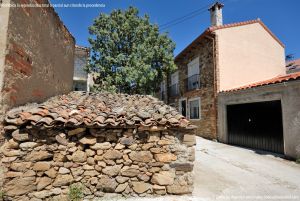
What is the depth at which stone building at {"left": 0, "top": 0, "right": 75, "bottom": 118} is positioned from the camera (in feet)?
11.5

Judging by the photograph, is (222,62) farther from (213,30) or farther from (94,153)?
(94,153)

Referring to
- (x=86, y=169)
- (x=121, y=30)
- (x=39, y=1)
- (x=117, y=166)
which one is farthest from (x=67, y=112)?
(x=121, y=30)

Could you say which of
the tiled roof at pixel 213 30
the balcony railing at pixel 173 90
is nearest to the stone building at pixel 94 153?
the tiled roof at pixel 213 30

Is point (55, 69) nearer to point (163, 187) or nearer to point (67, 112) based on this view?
point (67, 112)

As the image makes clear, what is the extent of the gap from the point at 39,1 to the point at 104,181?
4.53 meters

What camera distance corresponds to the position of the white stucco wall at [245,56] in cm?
1214

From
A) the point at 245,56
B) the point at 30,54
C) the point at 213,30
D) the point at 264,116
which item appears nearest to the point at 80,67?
the point at 213,30

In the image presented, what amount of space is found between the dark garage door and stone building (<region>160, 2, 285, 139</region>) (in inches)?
50.9

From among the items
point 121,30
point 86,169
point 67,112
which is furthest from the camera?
point 121,30

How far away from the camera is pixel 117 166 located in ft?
12.9

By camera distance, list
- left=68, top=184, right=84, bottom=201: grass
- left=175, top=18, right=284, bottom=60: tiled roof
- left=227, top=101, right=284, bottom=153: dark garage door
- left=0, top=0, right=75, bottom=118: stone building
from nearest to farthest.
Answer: left=0, top=0, right=75, bottom=118: stone building → left=68, top=184, right=84, bottom=201: grass → left=227, top=101, right=284, bottom=153: dark garage door → left=175, top=18, right=284, bottom=60: tiled roof

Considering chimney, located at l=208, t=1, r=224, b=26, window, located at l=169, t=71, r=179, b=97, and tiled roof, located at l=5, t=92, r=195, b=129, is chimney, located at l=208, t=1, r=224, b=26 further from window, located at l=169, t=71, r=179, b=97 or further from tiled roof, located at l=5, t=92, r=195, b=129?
tiled roof, located at l=5, t=92, r=195, b=129

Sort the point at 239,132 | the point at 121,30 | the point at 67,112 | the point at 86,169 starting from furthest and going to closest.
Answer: the point at 121,30, the point at 239,132, the point at 67,112, the point at 86,169

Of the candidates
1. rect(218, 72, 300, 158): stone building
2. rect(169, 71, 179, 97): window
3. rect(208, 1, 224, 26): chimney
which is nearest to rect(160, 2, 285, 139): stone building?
rect(208, 1, 224, 26): chimney
